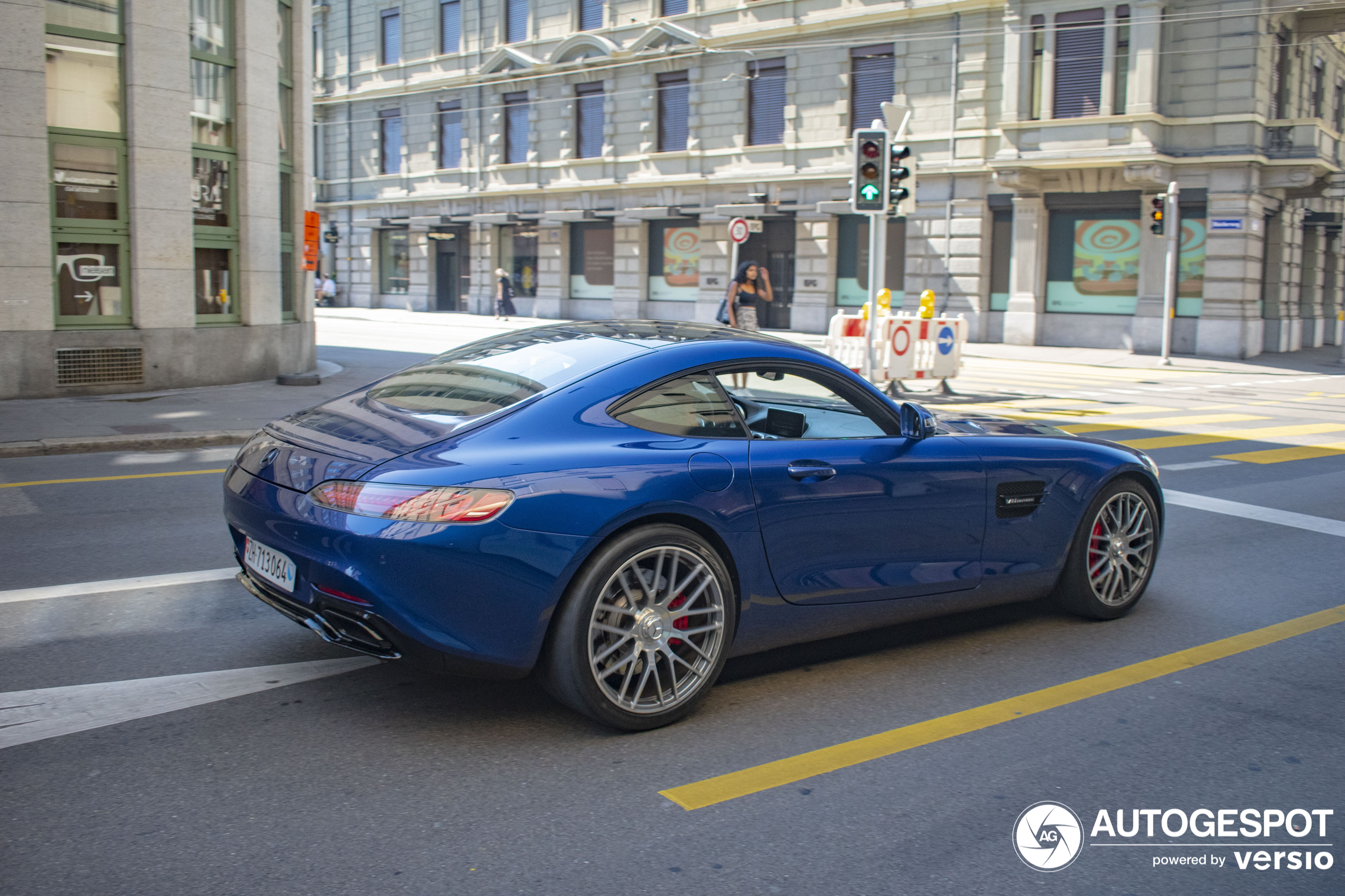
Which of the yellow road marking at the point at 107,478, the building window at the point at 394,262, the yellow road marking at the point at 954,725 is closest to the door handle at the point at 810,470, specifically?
the yellow road marking at the point at 954,725

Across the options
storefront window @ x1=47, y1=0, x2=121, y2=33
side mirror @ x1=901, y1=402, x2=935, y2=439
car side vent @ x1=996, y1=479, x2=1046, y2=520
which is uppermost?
storefront window @ x1=47, y1=0, x2=121, y2=33

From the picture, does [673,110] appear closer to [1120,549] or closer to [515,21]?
[515,21]

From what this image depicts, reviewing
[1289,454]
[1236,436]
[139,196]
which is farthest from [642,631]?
[139,196]

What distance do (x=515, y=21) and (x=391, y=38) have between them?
6682 mm

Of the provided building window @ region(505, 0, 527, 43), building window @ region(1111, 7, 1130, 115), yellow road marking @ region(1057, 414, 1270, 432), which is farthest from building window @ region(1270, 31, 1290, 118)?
building window @ region(505, 0, 527, 43)

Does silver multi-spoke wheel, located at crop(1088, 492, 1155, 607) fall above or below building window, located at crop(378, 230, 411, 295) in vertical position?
below

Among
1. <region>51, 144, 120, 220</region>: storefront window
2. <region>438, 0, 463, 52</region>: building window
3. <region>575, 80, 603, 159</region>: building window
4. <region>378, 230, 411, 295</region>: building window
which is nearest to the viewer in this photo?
<region>51, 144, 120, 220</region>: storefront window

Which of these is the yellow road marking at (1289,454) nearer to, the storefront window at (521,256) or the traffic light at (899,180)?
the traffic light at (899,180)

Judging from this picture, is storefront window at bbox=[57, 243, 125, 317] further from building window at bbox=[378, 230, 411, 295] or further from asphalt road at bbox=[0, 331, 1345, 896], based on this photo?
Answer: building window at bbox=[378, 230, 411, 295]

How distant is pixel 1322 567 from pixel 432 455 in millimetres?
5425

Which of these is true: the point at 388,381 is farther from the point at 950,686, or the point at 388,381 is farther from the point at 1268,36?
the point at 1268,36

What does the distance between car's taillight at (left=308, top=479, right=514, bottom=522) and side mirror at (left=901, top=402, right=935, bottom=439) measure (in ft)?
6.02

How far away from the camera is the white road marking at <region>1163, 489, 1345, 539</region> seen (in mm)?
7926

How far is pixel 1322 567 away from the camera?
22.1 ft
